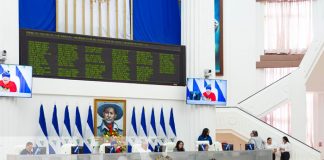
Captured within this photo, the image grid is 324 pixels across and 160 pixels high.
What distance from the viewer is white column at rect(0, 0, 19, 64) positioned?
16.4 meters

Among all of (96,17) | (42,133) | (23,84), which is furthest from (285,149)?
(23,84)

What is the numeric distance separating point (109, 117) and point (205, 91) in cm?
316

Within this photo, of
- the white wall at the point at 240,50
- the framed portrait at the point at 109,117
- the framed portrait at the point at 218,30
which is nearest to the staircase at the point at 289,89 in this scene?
the white wall at the point at 240,50

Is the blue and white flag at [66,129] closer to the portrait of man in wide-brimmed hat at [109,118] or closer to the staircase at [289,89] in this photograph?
the portrait of man in wide-brimmed hat at [109,118]

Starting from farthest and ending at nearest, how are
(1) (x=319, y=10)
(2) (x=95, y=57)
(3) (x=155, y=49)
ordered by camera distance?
1. (1) (x=319, y=10)
2. (3) (x=155, y=49)
3. (2) (x=95, y=57)

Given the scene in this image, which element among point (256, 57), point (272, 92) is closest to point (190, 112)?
point (272, 92)

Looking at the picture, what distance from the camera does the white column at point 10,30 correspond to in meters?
16.4

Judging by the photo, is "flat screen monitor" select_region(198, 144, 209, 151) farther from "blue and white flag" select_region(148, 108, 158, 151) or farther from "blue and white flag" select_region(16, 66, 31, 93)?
"blue and white flag" select_region(16, 66, 31, 93)

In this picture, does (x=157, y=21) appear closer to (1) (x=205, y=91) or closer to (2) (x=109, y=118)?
(1) (x=205, y=91)

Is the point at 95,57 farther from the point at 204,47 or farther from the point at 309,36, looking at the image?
the point at 309,36

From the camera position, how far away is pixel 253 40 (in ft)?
94.2

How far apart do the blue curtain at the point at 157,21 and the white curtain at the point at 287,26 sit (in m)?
9.00

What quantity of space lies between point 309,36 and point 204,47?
→ 975 centimetres

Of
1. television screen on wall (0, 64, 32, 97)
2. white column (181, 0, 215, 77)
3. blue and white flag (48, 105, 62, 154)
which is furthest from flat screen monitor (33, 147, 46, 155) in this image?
white column (181, 0, 215, 77)
